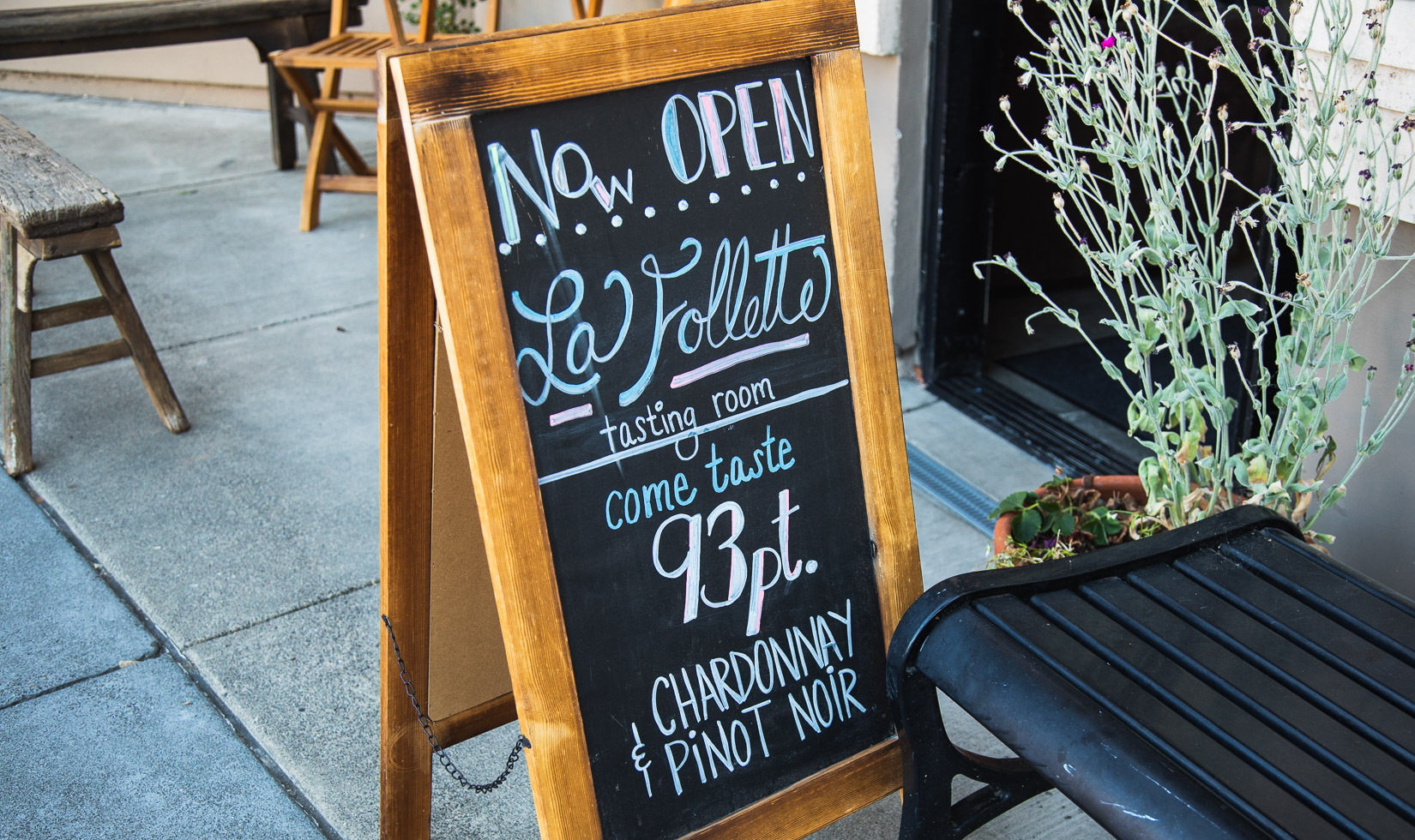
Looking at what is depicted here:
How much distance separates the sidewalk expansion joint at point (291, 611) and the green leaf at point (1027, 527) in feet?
4.88

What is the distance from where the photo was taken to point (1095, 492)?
2.21 m

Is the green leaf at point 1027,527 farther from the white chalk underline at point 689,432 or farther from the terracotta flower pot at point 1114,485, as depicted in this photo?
the white chalk underline at point 689,432

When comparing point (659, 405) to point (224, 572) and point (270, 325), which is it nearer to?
point (224, 572)

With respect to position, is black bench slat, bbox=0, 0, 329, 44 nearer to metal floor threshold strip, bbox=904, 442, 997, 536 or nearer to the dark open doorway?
the dark open doorway

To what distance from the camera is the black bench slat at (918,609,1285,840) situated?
3.88ft

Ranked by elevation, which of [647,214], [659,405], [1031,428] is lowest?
[1031,428]

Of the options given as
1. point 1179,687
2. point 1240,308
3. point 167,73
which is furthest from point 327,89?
point 1179,687

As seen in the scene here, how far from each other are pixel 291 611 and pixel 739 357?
5.08 feet

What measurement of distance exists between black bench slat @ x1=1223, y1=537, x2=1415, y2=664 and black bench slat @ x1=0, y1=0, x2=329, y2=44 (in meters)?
4.71

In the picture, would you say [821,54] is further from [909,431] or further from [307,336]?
[307,336]

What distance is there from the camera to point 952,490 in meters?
2.96

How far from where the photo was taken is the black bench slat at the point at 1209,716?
3.91ft

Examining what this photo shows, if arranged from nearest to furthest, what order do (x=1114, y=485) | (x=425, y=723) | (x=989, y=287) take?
(x=425, y=723), (x=1114, y=485), (x=989, y=287)

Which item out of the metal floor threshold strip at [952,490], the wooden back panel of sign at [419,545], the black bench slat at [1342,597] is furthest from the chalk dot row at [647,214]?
the metal floor threshold strip at [952,490]
